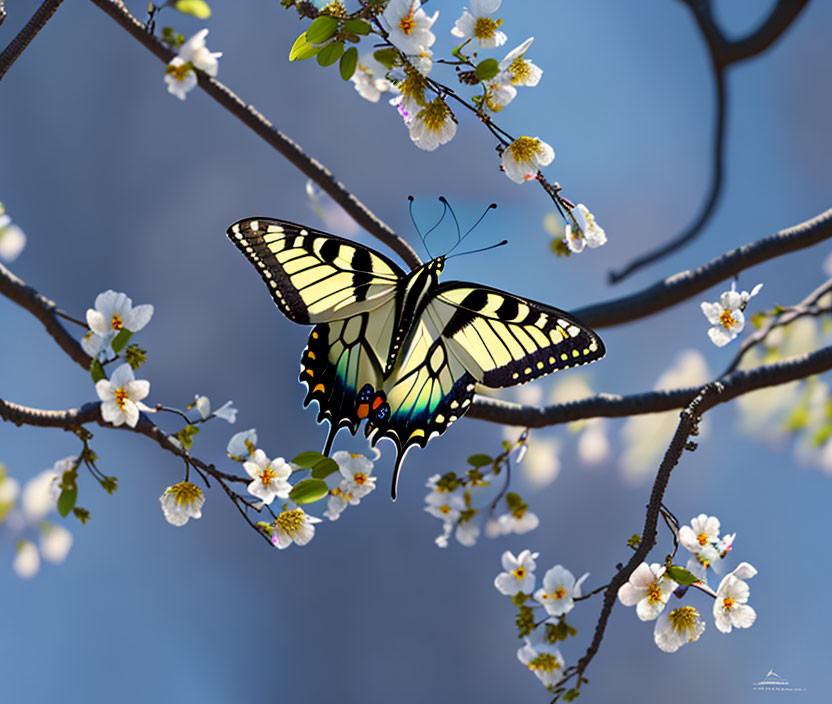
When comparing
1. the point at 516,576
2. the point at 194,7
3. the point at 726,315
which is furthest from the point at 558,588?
the point at 194,7

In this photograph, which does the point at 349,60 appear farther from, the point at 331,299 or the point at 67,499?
the point at 67,499

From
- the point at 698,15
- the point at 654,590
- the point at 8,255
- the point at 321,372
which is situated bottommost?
the point at 654,590

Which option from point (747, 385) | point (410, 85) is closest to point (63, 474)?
point (410, 85)

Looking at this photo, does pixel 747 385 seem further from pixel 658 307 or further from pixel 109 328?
pixel 109 328

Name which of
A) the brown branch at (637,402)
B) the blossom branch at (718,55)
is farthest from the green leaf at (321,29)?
the blossom branch at (718,55)

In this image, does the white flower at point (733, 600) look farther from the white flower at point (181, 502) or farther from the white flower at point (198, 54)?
the white flower at point (198, 54)

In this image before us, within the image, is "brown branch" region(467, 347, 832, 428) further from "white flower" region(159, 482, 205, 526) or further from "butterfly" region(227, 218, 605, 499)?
"white flower" region(159, 482, 205, 526)

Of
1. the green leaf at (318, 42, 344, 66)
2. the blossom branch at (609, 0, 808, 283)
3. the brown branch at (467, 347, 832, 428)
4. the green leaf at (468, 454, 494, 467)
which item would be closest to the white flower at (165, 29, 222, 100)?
the green leaf at (318, 42, 344, 66)
